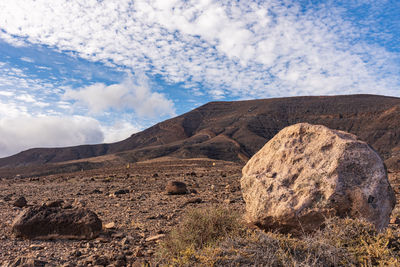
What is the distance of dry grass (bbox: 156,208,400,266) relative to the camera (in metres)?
3.13

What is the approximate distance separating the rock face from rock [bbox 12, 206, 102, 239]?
2903 millimetres

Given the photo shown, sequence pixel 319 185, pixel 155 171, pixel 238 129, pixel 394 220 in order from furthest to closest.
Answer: pixel 238 129, pixel 155 171, pixel 394 220, pixel 319 185

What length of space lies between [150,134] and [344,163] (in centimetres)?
7495

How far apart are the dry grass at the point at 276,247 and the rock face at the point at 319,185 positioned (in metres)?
0.34

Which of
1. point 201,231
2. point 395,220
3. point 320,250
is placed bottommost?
point 395,220

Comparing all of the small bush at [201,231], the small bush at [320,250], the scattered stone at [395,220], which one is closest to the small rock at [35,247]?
the small bush at [201,231]

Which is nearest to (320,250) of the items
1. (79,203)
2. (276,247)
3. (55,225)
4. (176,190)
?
(276,247)

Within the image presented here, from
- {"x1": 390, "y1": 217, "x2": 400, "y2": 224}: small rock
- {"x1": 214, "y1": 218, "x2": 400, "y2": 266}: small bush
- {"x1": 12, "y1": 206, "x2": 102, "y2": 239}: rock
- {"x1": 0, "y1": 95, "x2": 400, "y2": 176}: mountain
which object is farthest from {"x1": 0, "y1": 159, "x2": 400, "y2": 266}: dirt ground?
{"x1": 0, "y1": 95, "x2": 400, "y2": 176}: mountain

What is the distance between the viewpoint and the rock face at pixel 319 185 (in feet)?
14.3

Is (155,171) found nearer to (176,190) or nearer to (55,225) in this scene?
(176,190)

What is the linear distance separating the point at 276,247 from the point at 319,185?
1609 mm

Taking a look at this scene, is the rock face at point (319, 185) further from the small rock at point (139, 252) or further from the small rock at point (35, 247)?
the small rock at point (35, 247)

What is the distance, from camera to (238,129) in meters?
61.5

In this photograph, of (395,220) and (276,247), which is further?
(395,220)
